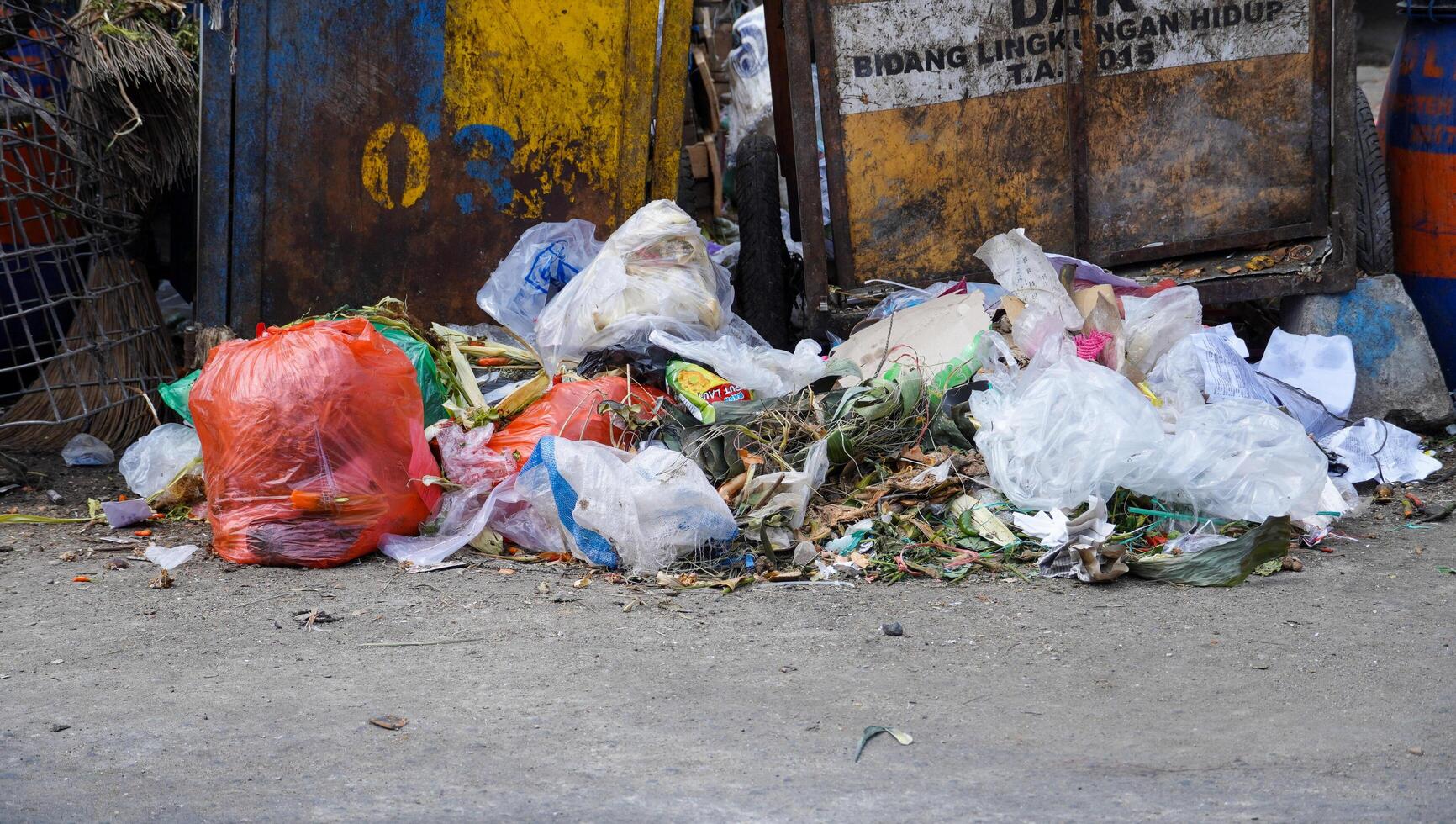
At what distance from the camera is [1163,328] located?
3.88m

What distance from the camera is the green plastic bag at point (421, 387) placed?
3.54m

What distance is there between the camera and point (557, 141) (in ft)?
13.6

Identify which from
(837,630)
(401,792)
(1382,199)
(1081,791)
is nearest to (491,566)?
(837,630)

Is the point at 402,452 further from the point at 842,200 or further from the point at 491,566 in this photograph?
the point at 842,200

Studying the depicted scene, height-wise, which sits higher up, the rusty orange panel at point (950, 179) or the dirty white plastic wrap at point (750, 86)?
the dirty white plastic wrap at point (750, 86)

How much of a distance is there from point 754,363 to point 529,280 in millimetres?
833

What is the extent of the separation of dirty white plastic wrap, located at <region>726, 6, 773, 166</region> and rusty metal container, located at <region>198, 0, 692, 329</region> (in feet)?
6.99

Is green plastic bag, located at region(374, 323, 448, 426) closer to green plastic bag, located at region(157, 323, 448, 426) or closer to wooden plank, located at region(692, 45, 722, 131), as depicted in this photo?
green plastic bag, located at region(157, 323, 448, 426)

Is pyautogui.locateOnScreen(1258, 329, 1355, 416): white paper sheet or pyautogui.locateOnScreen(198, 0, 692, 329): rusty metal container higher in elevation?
pyautogui.locateOnScreen(198, 0, 692, 329): rusty metal container

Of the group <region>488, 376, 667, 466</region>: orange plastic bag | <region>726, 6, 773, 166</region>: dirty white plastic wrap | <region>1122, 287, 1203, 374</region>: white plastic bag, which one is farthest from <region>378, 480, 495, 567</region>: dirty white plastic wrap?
<region>726, 6, 773, 166</region>: dirty white plastic wrap

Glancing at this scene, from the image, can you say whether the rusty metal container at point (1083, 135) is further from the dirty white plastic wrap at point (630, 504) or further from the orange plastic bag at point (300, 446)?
the orange plastic bag at point (300, 446)

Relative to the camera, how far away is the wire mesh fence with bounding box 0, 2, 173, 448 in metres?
3.93

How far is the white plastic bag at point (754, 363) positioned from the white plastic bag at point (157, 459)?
1.43 m

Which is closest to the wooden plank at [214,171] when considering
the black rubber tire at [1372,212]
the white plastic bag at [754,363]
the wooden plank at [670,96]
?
the wooden plank at [670,96]
